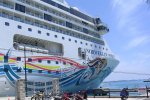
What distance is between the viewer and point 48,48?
3675cm

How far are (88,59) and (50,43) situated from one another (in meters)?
8.09

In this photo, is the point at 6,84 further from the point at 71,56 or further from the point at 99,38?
the point at 99,38

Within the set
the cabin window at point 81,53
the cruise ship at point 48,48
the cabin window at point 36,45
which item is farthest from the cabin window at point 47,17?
the cabin window at point 81,53

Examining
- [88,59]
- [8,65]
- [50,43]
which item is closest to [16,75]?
[8,65]

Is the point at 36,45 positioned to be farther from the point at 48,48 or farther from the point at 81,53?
the point at 81,53

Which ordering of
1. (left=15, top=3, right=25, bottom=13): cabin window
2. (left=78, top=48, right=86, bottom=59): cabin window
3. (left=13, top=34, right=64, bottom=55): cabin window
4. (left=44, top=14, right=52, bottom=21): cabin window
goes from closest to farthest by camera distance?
1. (left=13, top=34, right=64, bottom=55): cabin window
2. (left=15, top=3, right=25, bottom=13): cabin window
3. (left=44, top=14, right=52, bottom=21): cabin window
4. (left=78, top=48, right=86, bottom=59): cabin window

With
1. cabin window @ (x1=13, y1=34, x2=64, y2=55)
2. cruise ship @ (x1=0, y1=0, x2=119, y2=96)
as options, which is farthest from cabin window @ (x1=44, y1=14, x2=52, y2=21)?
cabin window @ (x1=13, y1=34, x2=64, y2=55)

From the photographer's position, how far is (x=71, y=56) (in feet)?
127

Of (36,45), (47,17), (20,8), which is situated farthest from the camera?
(47,17)

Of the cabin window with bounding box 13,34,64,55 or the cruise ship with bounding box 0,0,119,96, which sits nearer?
the cruise ship with bounding box 0,0,119,96

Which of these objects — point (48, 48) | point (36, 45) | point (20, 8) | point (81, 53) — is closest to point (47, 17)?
point (48, 48)

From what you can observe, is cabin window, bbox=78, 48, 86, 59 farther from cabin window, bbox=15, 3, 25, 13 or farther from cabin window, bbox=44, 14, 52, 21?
cabin window, bbox=15, 3, 25, 13

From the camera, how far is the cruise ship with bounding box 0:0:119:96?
29536 millimetres

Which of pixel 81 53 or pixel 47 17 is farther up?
pixel 47 17
